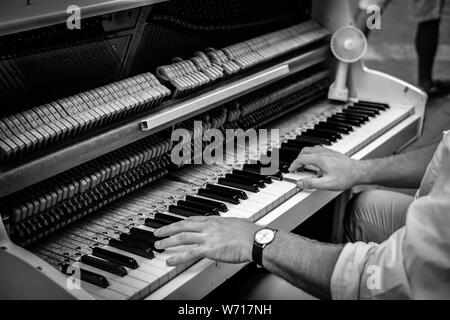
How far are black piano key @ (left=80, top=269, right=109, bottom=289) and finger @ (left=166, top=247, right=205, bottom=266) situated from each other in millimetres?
202

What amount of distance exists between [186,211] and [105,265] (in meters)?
0.43

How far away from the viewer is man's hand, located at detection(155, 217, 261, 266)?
1.86m

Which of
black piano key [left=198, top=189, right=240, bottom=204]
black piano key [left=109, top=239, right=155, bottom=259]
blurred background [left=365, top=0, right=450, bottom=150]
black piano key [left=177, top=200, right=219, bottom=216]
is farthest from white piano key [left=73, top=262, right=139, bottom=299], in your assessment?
blurred background [left=365, top=0, right=450, bottom=150]

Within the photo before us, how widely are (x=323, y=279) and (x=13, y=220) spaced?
3.09ft

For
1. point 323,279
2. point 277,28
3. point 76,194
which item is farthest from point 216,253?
point 277,28

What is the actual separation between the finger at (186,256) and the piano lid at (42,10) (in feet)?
2.63

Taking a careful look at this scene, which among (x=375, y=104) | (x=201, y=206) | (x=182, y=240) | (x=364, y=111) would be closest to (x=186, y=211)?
→ (x=201, y=206)

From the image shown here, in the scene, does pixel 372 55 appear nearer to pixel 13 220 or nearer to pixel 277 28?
pixel 277 28

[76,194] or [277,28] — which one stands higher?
[277,28]

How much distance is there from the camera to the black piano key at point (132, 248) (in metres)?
1.88

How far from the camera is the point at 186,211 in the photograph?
7.07 feet

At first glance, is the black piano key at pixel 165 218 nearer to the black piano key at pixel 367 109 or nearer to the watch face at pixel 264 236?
the watch face at pixel 264 236

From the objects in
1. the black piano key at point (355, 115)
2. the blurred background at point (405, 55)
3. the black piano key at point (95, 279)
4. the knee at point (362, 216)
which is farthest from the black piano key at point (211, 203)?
the blurred background at point (405, 55)

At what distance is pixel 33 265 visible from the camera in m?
1.66
